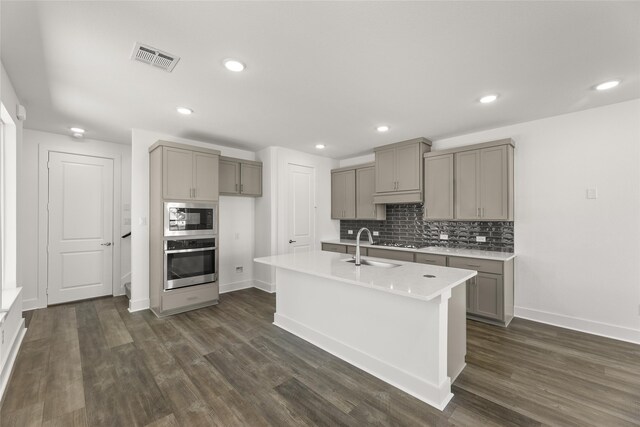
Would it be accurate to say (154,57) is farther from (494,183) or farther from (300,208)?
(494,183)

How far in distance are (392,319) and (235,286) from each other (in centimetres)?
332

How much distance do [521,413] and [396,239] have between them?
317 cm

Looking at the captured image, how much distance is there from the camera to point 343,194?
17.9 ft

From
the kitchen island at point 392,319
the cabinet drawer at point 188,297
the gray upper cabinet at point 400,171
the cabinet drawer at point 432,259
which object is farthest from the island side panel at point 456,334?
the cabinet drawer at point 188,297

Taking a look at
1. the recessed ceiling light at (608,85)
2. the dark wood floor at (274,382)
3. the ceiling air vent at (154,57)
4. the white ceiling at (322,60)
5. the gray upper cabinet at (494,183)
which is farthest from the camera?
the gray upper cabinet at (494,183)

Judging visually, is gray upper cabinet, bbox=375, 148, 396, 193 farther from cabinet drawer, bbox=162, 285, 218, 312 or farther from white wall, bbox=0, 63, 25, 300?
white wall, bbox=0, 63, 25, 300

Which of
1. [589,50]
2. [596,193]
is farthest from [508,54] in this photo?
[596,193]

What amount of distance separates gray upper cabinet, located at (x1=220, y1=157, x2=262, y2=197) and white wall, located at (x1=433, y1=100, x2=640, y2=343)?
12.0 ft

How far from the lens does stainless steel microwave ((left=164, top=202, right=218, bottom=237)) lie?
11.9 feet

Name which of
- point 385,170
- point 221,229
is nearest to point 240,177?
point 221,229

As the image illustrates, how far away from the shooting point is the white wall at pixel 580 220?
2912mm

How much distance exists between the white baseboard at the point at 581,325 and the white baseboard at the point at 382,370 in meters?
2.18

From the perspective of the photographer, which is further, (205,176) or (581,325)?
(205,176)

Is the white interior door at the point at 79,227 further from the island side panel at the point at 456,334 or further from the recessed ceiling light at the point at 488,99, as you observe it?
the recessed ceiling light at the point at 488,99
